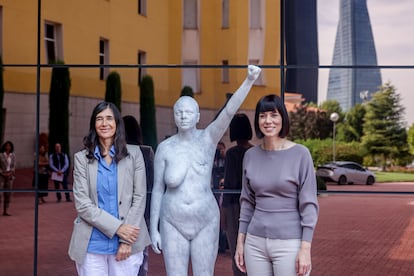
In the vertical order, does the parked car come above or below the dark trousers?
above

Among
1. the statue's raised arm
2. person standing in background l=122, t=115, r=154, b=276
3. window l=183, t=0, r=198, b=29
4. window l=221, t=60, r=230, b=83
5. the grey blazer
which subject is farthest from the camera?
window l=183, t=0, r=198, b=29

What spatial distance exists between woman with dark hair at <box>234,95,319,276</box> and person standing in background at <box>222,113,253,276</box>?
6.45 feet

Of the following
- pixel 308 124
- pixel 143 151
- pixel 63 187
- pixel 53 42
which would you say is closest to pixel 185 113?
pixel 143 151

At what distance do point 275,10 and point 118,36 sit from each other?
1.70 meters

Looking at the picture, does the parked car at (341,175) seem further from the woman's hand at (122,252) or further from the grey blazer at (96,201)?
the woman's hand at (122,252)

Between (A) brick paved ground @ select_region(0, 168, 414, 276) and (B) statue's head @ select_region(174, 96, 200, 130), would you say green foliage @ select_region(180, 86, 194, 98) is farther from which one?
(B) statue's head @ select_region(174, 96, 200, 130)

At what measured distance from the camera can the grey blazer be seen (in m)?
3.45

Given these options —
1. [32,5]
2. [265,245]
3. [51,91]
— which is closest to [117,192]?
[265,245]

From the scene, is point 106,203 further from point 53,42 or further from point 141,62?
point 53,42

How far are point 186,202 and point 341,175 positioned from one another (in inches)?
100

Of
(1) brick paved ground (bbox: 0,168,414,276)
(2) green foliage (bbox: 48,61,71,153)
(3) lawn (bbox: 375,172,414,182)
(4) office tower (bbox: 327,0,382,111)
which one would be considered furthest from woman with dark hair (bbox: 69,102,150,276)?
(3) lawn (bbox: 375,172,414,182)

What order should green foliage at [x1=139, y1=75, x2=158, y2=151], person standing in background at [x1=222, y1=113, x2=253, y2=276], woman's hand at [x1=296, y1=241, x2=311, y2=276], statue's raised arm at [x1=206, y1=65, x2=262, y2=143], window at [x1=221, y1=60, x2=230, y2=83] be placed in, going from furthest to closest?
green foliage at [x1=139, y1=75, x2=158, y2=151]
window at [x1=221, y1=60, x2=230, y2=83]
person standing in background at [x1=222, y1=113, x2=253, y2=276]
statue's raised arm at [x1=206, y1=65, x2=262, y2=143]
woman's hand at [x1=296, y1=241, x2=311, y2=276]

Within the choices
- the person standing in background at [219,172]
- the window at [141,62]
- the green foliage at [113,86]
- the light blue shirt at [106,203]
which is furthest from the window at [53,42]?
the light blue shirt at [106,203]

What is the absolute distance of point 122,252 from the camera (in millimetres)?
3512
